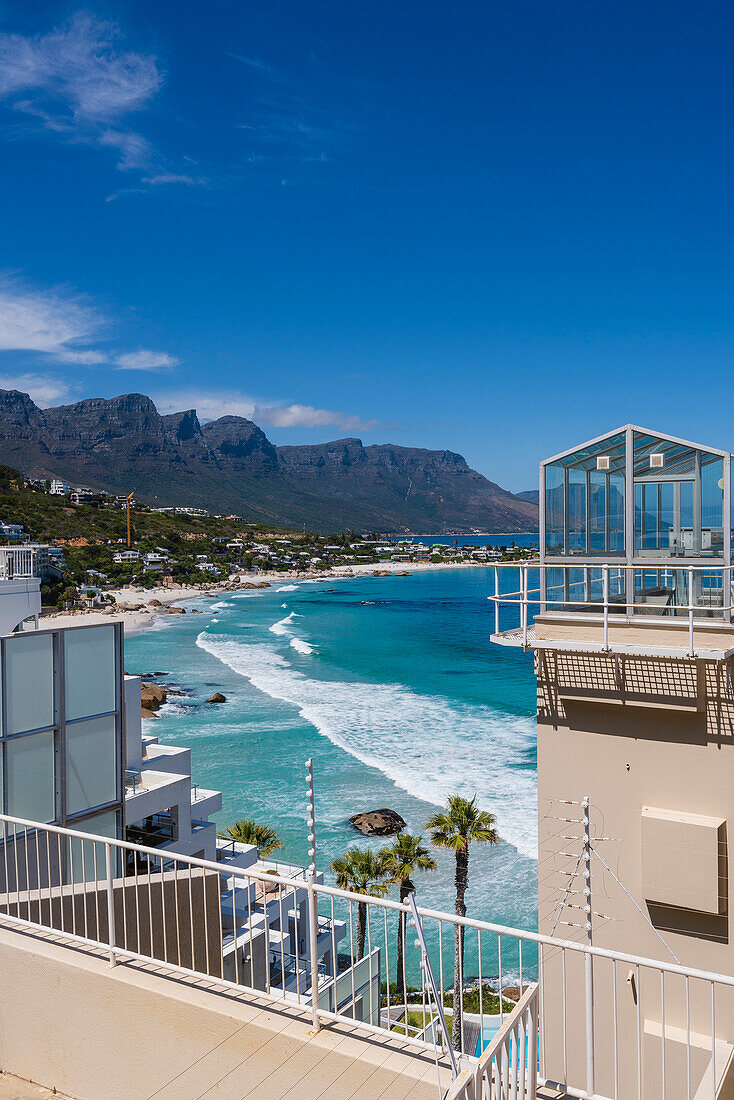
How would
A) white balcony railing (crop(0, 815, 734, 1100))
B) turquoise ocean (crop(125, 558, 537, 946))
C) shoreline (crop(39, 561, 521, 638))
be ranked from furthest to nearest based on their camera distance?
1. shoreline (crop(39, 561, 521, 638))
2. turquoise ocean (crop(125, 558, 537, 946))
3. white balcony railing (crop(0, 815, 734, 1100))

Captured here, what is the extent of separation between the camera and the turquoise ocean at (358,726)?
2717cm

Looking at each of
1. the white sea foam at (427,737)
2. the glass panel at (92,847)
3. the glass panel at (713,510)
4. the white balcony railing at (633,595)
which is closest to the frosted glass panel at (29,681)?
the glass panel at (92,847)

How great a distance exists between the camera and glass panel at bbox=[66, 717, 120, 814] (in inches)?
380

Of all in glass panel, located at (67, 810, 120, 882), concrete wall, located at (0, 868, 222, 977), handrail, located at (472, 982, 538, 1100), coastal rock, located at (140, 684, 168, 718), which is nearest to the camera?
handrail, located at (472, 982, 538, 1100)

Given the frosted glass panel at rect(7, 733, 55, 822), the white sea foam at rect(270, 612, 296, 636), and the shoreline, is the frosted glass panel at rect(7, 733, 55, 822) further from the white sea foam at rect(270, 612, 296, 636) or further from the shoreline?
the white sea foam at rect(270, 612, 296, 636)

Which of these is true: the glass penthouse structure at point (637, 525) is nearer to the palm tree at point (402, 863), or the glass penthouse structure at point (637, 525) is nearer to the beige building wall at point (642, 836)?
the beige building wall at point (642, 836)

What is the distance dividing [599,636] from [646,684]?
2.80 feet

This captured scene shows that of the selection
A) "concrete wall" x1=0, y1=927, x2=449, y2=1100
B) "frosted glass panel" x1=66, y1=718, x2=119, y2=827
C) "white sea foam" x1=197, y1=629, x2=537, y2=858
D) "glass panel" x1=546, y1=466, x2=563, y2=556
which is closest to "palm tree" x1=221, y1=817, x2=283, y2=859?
"white sea foam" x1=197, y1=629, x2=537, y2=858

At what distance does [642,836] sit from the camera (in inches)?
316

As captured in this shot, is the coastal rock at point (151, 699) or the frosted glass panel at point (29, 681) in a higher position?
the frosted glass panel at point (29, 681)

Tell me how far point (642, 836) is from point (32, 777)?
270 inches

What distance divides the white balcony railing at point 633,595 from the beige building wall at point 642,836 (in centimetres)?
54

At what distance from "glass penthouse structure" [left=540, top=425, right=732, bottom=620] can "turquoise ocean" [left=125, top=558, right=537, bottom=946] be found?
16.1 metres

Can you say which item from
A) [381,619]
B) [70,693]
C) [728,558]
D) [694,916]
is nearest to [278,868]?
[70,693]
